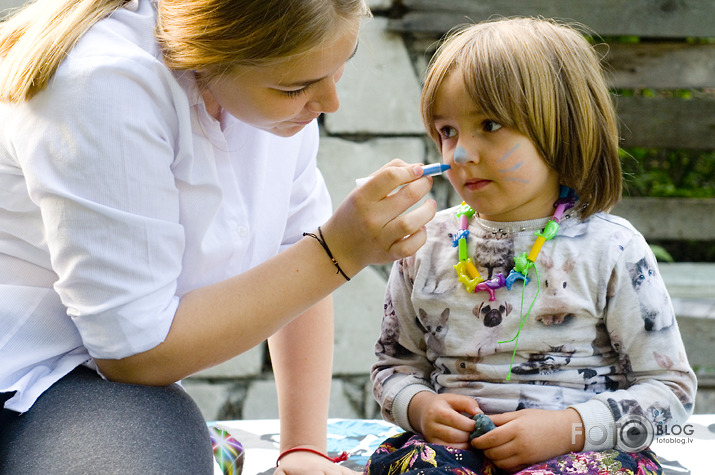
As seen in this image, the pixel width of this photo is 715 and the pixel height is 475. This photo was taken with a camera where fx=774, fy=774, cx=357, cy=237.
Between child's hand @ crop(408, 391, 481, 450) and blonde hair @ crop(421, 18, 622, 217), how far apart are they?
38 centimetres

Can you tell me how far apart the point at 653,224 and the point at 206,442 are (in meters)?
1.99

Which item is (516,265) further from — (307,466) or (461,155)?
(307,466)

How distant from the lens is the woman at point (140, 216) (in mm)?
1064

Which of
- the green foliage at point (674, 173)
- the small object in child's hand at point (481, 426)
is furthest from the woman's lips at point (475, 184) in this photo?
the green foliage at point (674, 173)

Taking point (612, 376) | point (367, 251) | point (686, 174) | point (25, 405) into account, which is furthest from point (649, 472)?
point (686, 174)

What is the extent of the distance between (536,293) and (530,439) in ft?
0.77

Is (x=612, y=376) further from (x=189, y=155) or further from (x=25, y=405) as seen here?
(x=25, y=405)

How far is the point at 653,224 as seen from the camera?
2686 millimetres

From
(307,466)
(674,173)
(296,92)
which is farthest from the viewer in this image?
(674,173)

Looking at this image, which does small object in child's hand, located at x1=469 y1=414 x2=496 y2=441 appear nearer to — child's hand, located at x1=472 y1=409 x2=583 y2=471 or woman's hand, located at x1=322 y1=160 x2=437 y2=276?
child's hand, located at x1=472 y1=409 x2=583 y2=471

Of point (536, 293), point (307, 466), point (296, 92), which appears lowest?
point (307, 466)

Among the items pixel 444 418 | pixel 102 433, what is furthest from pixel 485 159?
pixel 102 433

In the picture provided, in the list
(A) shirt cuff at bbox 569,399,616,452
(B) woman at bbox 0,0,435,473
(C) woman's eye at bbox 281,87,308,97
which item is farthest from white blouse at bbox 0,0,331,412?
(A) shirt cuff at bbox 569,399,616,452

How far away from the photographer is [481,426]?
1191mm
